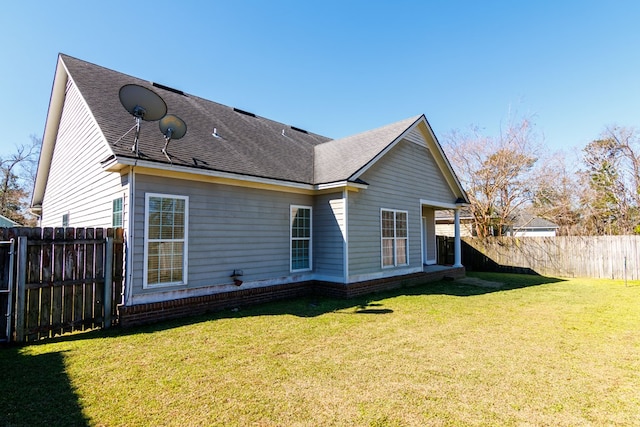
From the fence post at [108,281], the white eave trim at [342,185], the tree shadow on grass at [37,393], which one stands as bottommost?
the tree shadow on grass at [37,393]

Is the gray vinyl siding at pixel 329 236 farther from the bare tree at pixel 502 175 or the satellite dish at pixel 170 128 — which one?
the bare tree at pixel 502 175

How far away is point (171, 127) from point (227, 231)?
Answer: 2.65 metres

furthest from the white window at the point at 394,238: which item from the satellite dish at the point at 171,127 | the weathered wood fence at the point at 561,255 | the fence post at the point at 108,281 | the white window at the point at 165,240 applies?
the weathered wood fence at the point at 561,255

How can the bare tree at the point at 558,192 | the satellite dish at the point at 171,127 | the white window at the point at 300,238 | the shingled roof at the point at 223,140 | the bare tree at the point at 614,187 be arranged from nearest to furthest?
the satellite dish at the point at 171,127, the shingled roof at the point at 223,140, the white window at the point at 300,238, the bare tree at the point at 558,192, the bare tree at the point at 614,187

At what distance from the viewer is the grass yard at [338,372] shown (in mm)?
3057

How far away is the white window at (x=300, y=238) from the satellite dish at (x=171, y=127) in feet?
11.8

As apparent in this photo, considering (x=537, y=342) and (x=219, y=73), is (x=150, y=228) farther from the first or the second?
(x=219, y=73)

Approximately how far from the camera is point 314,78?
14.8m

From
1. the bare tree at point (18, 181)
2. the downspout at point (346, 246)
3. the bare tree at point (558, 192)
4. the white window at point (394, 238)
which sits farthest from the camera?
the bare tree at point (18, 181)

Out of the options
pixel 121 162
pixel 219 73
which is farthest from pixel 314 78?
pixel 121 162

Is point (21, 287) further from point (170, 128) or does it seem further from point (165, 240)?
point (170, 128)

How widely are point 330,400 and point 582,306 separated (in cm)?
790

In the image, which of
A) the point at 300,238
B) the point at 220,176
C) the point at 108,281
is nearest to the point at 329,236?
the point at 300,238

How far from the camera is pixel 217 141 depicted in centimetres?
917
